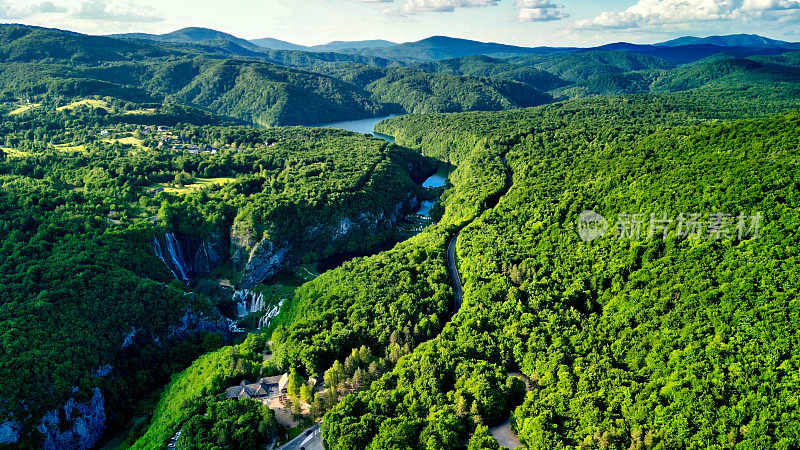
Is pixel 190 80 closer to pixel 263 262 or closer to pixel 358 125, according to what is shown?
pixel 358 125

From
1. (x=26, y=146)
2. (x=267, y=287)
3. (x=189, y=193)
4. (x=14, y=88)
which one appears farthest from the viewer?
(x=14, y=88)

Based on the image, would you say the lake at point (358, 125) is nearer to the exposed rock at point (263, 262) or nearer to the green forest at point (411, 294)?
the green forest at point (411, 294)

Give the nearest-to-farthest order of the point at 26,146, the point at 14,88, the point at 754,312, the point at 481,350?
1. the point at 754,312
2. the point at 481,350
3. the point at 26,146
4. the point at 14,88

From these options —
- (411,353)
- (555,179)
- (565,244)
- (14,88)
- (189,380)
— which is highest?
(14,88)

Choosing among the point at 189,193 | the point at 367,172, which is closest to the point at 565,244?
the point at 367,172

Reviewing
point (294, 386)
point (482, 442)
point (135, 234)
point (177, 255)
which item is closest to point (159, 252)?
point (177, 255)

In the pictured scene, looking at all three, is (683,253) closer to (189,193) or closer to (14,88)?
(189,193)

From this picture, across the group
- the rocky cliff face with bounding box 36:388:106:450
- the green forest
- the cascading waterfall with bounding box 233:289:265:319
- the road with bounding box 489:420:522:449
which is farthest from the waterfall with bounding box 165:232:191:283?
the road with bounding box 489:420:522:449
